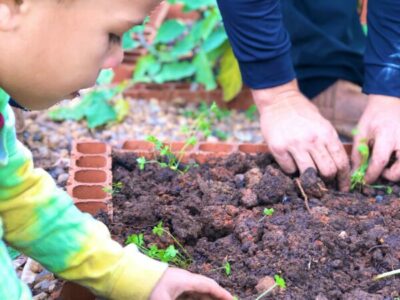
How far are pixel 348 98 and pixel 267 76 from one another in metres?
0.82

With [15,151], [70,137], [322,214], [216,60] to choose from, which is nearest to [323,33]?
[216,60]

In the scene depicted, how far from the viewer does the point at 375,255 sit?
6.06ft

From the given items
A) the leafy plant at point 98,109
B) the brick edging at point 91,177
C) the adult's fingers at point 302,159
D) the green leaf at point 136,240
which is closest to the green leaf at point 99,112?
the leafy plant at point 98,109

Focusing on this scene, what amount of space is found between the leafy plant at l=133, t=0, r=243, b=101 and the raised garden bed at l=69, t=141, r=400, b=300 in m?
1.12

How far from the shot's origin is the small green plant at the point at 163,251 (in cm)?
179

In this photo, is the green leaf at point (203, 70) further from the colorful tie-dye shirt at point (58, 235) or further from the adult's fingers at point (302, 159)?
the colorful tie-dye shirt at point (58, 235)

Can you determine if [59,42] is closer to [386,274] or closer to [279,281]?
[279,281]

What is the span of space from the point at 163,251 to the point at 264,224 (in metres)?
0.28

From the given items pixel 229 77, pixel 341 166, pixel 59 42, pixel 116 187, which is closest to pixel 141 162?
pixel 116 187

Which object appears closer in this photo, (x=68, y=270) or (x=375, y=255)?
(x=68, y=270)

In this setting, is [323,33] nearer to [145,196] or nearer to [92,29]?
[145,196]

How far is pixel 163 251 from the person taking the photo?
1.82m

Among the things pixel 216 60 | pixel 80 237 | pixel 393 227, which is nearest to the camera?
pixel 80 237

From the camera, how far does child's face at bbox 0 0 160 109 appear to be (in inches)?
54.8
